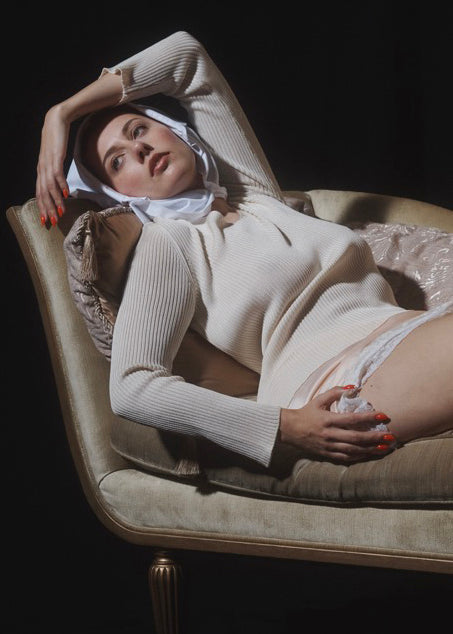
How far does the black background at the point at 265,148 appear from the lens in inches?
102

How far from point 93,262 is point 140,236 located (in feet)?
0.49

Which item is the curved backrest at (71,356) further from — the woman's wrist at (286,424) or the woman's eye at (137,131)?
the woman's wrist at (286,424)

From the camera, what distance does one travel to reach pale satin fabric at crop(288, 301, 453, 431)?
1.74 metres

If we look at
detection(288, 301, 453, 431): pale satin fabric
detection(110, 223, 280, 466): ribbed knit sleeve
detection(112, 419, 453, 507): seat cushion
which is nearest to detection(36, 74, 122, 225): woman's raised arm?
detection(110, 223, 280, 466): ribbed knit sleeve

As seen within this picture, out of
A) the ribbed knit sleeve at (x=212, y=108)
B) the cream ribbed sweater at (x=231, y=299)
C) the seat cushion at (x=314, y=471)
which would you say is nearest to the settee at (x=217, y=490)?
the seat cushion at (x=314, y=471)

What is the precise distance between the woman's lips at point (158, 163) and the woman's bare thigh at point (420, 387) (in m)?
0.71

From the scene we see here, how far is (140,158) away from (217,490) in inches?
28.5

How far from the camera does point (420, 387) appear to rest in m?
1.71

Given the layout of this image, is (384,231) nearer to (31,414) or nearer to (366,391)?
(366,391)

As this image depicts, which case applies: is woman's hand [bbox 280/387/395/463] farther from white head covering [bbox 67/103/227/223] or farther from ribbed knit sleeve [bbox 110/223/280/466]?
white head covering [bbox 67/103/227/223]

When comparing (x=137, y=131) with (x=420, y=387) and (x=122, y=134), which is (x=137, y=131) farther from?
(x=420, y=387)

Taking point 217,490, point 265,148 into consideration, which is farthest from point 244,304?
point 265,148

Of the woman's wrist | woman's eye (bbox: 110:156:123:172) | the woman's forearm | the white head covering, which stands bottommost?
the woman's wrist

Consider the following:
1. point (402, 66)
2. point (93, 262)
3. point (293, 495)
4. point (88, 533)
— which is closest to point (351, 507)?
point (293, 495)
